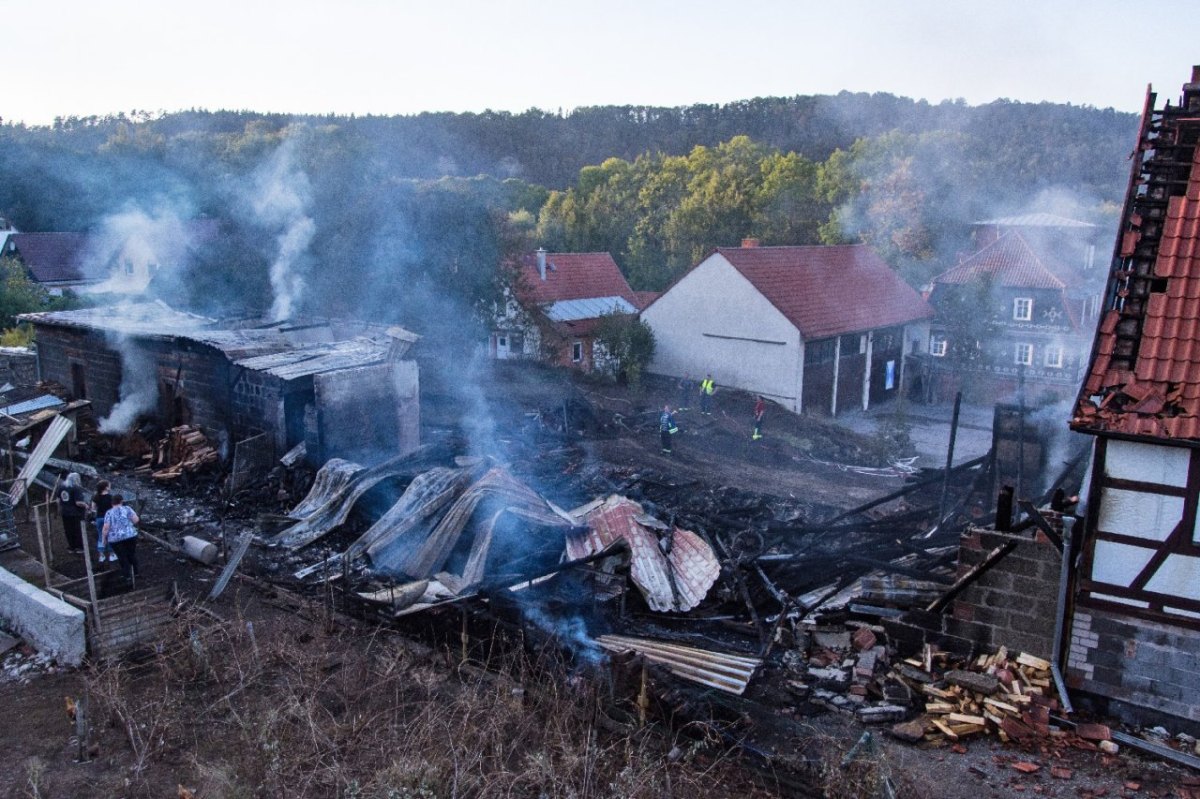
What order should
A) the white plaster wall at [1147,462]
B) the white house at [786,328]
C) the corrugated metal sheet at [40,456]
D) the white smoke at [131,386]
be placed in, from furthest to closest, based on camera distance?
the white house at [786,328] → the white smoke at [131,386] → the corrugated metal sheet at [40,456] → the white plaster wall at [1147,462]

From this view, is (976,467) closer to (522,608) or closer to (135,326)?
(522,608)

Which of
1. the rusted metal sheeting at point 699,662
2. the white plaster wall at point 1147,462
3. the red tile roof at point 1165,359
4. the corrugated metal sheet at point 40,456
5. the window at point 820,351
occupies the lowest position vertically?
the rusted metal sheeting at point 699,662

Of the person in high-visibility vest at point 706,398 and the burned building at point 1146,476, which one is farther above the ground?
the burned building at point 1146,476

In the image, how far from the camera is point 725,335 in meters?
27.7

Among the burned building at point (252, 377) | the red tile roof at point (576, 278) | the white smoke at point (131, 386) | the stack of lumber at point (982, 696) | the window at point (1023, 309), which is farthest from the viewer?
the red tile roof at point (576, 278)

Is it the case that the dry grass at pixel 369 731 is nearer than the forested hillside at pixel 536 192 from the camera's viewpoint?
Yes

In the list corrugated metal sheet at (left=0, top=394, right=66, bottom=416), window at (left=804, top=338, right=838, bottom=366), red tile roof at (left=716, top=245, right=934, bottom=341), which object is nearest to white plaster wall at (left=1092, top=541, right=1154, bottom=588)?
red tile roof at (left=716, top=245, right=934, bottom=341)

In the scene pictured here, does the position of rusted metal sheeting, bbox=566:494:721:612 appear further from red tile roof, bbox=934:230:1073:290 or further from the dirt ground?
red tile roof, bbox=934:230:1073:290

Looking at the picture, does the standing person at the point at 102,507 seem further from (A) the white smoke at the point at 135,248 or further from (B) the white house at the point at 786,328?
(A) the white smoke at the point at 135,248

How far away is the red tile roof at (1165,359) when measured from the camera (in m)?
7.62

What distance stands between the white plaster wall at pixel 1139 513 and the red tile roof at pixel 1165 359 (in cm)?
65

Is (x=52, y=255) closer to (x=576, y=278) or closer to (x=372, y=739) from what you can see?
(x=576, y=278)

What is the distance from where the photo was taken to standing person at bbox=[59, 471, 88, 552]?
12375mm

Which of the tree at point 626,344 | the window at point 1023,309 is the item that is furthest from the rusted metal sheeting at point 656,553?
the window at point 1023,309
